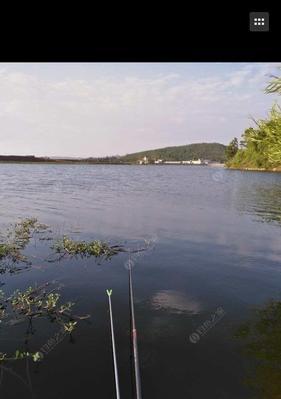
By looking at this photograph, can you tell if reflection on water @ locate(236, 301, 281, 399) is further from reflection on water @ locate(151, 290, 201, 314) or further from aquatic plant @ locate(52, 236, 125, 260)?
aquatic plant @ locate(52, 236, 125, 260)

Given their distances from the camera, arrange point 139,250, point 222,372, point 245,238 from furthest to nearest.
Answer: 1. point 245,238
2. point 139,250
3. point 222,372

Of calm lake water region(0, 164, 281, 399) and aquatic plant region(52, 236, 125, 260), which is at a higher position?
aquatic plant region(52, 236, 125, 260)

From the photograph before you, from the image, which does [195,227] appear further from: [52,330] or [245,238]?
[52,330]

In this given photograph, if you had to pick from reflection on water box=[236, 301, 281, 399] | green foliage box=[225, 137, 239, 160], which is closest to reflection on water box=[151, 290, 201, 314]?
reflection on water box=[236, 301, 281, 399]

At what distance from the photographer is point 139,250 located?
15.5 meters

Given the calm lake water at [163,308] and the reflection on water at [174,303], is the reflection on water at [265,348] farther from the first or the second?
the reflection on water at [174,303]

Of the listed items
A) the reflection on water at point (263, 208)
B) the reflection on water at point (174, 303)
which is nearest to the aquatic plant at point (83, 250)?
the reflection on water at point (174, 303)
